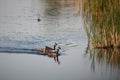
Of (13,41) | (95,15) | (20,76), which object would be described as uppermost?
(95,15)

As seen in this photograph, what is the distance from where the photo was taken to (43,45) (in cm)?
235

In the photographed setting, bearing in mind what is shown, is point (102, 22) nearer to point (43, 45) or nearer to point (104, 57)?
point (104, 57)

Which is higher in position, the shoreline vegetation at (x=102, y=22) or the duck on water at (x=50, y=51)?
the shoreline vegetation at (x=102, y=22)

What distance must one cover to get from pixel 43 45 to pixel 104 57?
0.66m

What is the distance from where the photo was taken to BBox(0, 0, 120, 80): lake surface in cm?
234

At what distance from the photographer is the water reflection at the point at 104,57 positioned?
236 cm

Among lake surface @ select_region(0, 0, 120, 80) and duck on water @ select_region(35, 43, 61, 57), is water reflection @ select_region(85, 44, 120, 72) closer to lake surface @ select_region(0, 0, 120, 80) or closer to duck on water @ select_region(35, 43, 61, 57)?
lake surface @ select_region(0, 0, 120, 80)

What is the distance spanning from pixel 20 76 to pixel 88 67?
720 millimetres

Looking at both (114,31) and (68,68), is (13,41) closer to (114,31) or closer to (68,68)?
(68,68)

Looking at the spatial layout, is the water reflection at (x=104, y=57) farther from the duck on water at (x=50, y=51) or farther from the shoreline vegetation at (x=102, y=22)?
the duck on water at (x=50, y=51)

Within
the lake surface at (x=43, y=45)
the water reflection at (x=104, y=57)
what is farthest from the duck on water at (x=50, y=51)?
the water reflection at (x=104, y=57)

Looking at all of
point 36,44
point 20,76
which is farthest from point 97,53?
point 20,76

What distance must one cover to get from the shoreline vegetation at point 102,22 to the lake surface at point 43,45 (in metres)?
0.09

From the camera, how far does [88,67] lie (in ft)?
7.71
